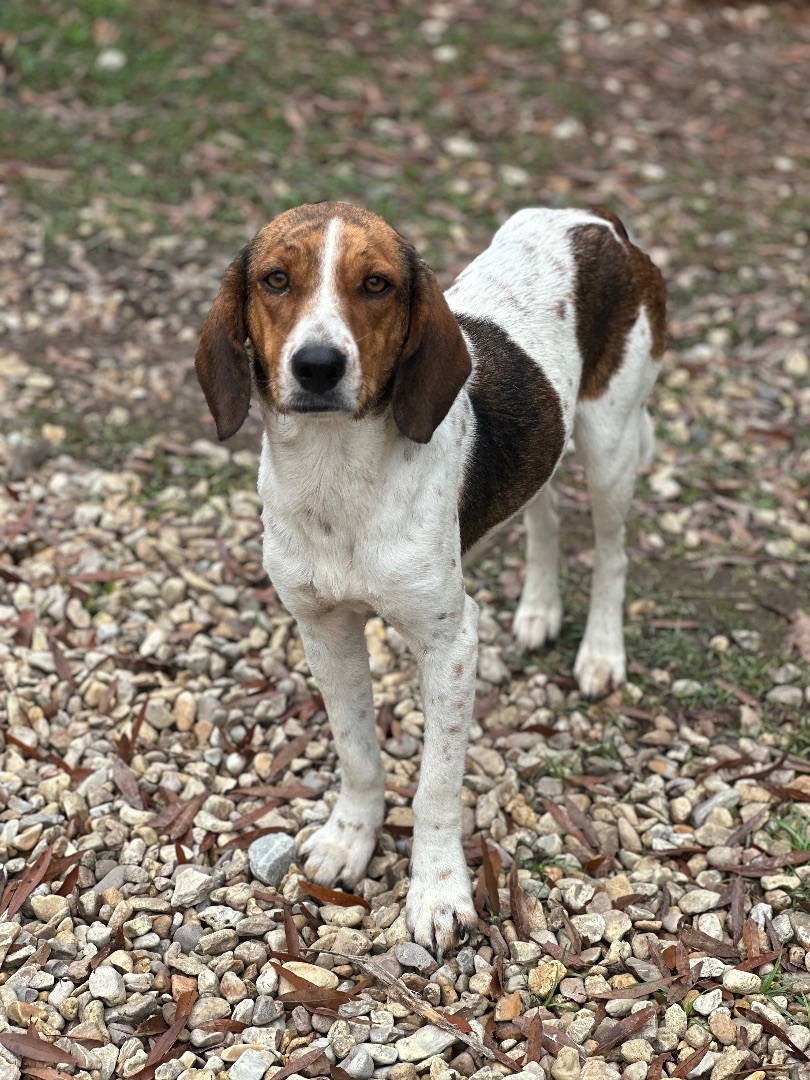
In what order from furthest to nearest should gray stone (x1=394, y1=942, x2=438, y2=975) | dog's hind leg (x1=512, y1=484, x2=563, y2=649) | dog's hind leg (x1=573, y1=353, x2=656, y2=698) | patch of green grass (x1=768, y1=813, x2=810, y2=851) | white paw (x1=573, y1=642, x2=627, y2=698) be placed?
dog's hind leg (x1=512, y1=484, x2=563, y2=649), white paw (x1=573, y1=642, x2=627, y2=698), dog's hind leg (x1=573, y1=353, x2=656, y2=698), patch of green grass (x1=768, y1=813, x2=810, y2=851), gray stone (x1=394, y1=942, x2=438, y2=975)

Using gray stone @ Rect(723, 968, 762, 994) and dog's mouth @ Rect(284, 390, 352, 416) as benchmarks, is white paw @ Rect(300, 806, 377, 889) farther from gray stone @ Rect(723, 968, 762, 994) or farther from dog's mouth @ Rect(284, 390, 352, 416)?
dog's mouth @ Rect(284, 390, 352, 416)

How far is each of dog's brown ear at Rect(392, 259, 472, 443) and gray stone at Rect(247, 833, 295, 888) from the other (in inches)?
69.9

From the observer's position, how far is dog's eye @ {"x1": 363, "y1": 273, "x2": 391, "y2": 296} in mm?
3662

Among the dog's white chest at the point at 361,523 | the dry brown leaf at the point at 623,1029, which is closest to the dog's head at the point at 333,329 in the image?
the dog's white chest at the point at 361,523

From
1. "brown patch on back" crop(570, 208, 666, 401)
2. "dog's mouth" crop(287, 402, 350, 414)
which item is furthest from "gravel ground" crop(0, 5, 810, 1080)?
"dog's mouth" crop(287, 402, 350, 414)

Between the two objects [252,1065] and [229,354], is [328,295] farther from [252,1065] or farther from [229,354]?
[252,1065]

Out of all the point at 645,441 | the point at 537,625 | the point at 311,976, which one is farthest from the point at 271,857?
the point at 645,441

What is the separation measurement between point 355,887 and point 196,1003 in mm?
787

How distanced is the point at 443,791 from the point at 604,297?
2.11 meters

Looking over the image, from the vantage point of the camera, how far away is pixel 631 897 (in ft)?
15.0

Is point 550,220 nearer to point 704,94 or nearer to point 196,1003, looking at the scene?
point 196,1003

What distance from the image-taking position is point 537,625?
232 inches

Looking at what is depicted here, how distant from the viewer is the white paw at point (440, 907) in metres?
4.36

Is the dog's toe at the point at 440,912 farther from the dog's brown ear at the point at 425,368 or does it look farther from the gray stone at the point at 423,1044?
the dog's brown ear at the point at 425,368
